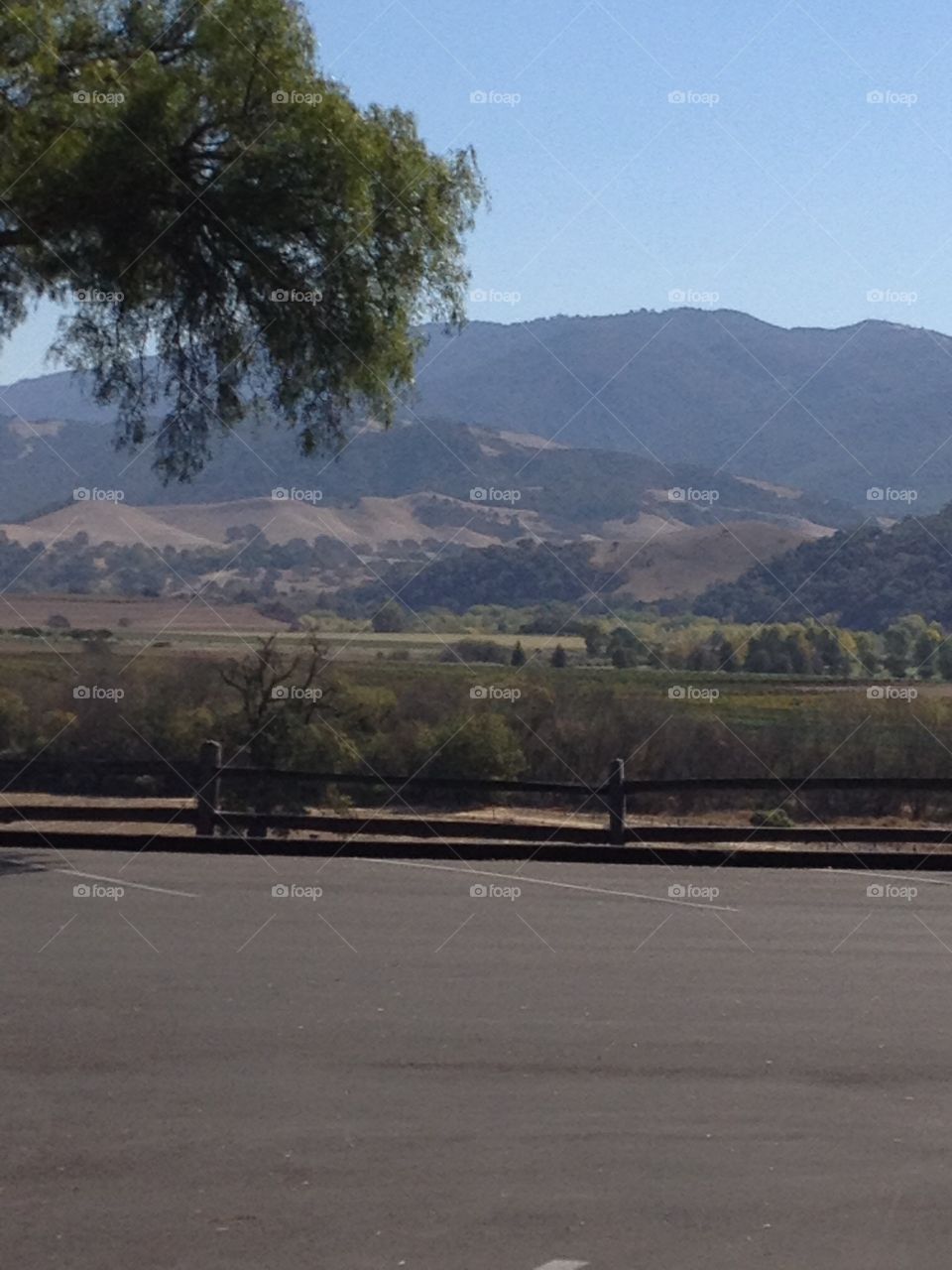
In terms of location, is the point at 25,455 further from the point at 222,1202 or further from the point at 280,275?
the point at 222,1202

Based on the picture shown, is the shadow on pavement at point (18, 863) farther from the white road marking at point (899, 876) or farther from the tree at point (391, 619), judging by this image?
the tree at point (391, 619)

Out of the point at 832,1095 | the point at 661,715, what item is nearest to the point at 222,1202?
the point at 832,1095

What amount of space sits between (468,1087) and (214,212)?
44.1ft

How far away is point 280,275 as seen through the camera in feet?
66.4

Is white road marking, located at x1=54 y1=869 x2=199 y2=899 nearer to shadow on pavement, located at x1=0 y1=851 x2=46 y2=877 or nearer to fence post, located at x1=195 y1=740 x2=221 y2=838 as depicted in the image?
shadow on pavement, located at x1=0 y1=851 x2=46 y2=877

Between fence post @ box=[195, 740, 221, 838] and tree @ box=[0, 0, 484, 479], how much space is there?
378 cm

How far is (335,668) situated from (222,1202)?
40.9 meters

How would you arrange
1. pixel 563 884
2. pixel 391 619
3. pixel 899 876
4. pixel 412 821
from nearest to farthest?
pixel 563 884 → pixel 899 876 → pixel 412 821 → pixel 391 619

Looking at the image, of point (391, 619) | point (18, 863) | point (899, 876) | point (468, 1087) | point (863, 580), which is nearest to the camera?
point (468, 1087)

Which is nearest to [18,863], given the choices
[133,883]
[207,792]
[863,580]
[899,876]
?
[133,883]

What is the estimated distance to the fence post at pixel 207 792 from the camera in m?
20.3

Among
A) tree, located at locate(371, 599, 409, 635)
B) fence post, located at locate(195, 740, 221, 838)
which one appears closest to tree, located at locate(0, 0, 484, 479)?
fence post, located at locate(195, 740, 221, 838)

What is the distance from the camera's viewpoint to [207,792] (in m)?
20.3

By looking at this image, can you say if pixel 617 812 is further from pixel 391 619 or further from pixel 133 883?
pixel 391 619
